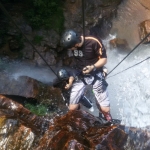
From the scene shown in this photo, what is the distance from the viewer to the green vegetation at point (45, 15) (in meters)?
10.1

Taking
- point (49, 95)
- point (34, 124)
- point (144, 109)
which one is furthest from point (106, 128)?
point (144, 109)

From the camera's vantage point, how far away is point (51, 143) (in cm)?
443

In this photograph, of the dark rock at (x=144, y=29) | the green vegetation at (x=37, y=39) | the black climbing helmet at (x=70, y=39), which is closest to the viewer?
the black climbing helmet at (x=70, y=39)

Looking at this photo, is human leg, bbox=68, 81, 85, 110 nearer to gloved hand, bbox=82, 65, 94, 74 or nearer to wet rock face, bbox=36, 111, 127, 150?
gloved hand, bbox=82, 65, 94, 74

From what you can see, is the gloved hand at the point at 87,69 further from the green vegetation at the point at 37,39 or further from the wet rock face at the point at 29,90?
the green vegetation at the point at 37,39

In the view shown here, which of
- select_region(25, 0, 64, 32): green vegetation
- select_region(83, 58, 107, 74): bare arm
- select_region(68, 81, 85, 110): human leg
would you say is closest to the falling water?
select_region(25, 0, 64, 32): green vegetation

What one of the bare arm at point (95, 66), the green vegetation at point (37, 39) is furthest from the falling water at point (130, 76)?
the bare arm at point (95, 66)

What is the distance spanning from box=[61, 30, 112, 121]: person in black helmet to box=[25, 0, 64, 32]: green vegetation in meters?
4.38

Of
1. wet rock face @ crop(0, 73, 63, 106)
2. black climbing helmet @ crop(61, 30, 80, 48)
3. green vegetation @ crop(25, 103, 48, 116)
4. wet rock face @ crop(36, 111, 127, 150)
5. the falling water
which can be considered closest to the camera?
wet rock face @ crop(36, 111, 127, 150)

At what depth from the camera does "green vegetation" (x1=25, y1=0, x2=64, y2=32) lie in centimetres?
1013

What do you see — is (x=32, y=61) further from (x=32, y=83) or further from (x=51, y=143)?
(x=51, y=143)

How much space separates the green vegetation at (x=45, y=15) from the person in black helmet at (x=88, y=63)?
14.4ft

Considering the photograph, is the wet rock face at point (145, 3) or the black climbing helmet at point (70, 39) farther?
the wet rock face at point (145, 3)

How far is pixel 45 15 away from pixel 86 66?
506cm
